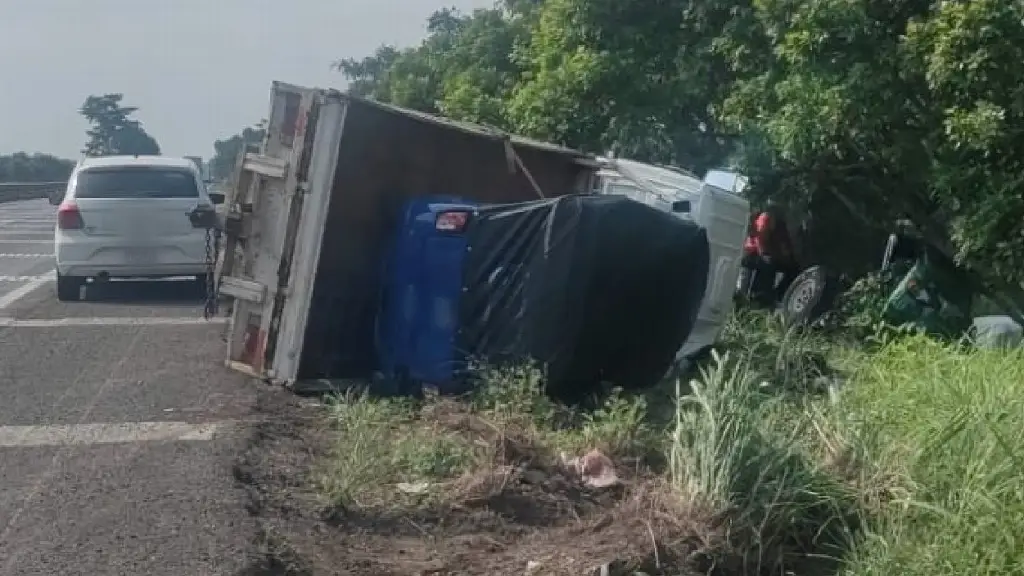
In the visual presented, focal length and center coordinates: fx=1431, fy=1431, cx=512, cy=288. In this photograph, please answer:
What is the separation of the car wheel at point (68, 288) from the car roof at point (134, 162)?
122 cm

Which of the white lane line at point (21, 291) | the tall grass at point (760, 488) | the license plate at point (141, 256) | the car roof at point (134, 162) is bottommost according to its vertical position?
the white lane line at point (21, 291)

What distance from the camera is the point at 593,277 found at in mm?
8562

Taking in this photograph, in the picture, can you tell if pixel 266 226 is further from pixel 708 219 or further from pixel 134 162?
pixel 134 162

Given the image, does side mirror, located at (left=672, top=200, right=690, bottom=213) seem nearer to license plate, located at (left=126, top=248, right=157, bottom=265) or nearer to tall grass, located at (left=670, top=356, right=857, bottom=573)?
tall grass, located at (left=670, top=356, right=857, bottom=573)

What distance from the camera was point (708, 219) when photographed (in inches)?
416

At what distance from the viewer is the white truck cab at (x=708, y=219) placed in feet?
34.7

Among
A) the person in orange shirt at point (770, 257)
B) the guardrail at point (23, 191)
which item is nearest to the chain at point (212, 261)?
the person in orange shirt at point (770, 257)

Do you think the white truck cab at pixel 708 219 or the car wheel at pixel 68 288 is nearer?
the white truck cab at pixel 708 219

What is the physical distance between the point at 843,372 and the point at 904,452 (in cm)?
287

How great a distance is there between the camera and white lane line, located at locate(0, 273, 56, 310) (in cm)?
1480

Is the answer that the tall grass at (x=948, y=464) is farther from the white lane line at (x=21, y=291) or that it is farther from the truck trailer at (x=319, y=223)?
the white lane line at (x=21, y=291)

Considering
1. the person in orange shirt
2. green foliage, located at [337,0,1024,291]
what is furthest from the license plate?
the person in orange shirt

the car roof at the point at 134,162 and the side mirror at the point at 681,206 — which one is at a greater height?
the side mirror at the point at 681,206

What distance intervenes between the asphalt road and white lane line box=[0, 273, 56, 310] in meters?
0.83
